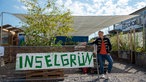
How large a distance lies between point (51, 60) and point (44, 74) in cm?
71

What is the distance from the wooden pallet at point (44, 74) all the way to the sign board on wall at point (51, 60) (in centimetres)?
52

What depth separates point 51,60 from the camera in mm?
7934

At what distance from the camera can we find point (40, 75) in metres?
8.32

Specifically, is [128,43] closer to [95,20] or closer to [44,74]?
[95,20]

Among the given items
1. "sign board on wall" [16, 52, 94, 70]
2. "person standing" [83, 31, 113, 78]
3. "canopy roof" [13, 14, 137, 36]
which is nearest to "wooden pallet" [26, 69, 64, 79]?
"sign board on wall" [16, 52, 94, 70]

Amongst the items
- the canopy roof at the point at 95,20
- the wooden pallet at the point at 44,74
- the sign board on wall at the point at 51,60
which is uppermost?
the canopy roof at the point at 95,20

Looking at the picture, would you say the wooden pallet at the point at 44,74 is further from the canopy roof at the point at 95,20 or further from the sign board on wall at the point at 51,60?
the canopy roof at the point at 95,20

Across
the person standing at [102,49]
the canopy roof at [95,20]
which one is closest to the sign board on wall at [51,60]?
the person standing at [102,49]

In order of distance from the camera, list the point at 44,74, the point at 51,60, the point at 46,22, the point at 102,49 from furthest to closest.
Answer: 1. the point at 46,22
2. the point at 102,49
3. the point at 44,74
4. the point at 51,60

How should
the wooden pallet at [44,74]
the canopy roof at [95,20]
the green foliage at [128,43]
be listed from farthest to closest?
the canopy roof at [95,20], the green foliage at [128,43], the wooden pallet at [44,74]

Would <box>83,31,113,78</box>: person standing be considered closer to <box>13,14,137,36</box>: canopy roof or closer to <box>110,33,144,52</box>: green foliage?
<box>110,33,144,52</box>: green foliage

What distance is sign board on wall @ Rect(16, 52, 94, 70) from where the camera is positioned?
25.4ft

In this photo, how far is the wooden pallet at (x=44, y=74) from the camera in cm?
825

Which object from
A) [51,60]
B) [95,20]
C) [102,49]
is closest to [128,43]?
[95,20]
